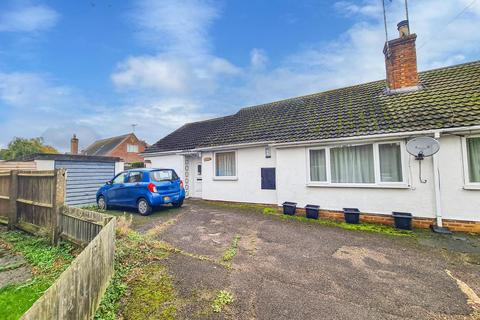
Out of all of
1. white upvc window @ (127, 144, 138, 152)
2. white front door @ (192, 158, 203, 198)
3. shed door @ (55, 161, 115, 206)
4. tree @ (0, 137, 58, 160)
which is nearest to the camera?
shed door @ (55, 161, 115, 206)

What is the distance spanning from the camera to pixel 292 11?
10.8 m

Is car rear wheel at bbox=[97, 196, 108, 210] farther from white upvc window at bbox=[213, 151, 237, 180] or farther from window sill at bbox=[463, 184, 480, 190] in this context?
window sill at bbox=[463, 184, 480, 190]

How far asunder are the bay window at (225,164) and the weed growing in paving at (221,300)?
7.89m

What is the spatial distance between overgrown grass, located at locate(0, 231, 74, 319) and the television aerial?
373 inches

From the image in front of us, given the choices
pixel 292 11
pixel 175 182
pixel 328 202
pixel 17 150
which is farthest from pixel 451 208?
pixel 17 150

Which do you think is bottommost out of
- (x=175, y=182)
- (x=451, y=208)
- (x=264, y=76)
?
(x=451, y=208)

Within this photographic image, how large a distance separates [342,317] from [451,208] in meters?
6.03

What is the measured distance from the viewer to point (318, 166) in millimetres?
8664

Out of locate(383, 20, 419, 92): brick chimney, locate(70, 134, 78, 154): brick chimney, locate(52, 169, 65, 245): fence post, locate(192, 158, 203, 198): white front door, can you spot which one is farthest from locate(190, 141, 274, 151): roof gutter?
locate(70, 134, 78, 154): brick chimney

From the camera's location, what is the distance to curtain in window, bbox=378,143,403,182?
725cm

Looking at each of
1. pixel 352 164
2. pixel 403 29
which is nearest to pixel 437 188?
pixel 352 164

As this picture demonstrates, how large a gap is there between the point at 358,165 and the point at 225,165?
6.30 metres

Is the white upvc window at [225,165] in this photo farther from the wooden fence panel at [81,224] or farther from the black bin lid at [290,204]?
the wooden fence panel at [81,224]

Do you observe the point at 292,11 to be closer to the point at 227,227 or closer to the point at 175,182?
the point at 175,182
